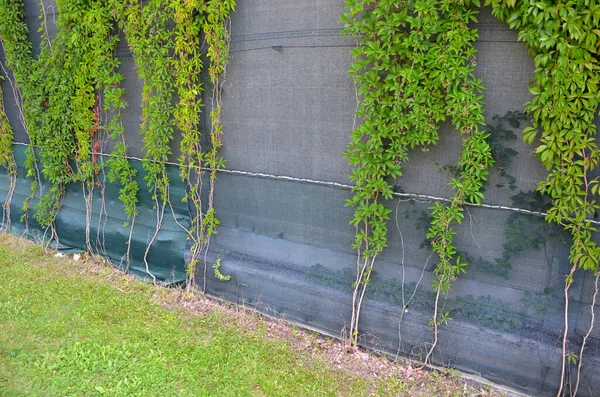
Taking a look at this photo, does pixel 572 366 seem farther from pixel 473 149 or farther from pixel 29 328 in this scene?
pixel 29 328

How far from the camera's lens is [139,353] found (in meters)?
2.83

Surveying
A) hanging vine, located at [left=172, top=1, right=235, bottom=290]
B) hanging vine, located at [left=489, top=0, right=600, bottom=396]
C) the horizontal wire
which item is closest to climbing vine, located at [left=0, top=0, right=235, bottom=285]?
hanging vine, located at [left=172, top=1, right=235, bottom=290]

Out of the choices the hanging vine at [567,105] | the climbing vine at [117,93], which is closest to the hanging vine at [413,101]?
the hanging vine at [567,105]

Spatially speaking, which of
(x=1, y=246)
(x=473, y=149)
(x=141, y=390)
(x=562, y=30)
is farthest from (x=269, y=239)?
(x=1, y=246)

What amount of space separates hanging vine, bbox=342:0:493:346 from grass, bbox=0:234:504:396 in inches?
30.9

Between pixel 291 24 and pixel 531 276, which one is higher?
pixel 291 24

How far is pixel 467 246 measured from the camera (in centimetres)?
254

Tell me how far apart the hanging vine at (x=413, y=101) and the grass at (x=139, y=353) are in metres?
0.78

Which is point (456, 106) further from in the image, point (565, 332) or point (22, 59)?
point (22, 59)

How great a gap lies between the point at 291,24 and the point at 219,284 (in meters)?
1.91

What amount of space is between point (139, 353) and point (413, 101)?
2.12m

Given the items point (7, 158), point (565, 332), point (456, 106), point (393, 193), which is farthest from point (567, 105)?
point (7, 158)

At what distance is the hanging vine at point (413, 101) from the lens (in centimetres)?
231

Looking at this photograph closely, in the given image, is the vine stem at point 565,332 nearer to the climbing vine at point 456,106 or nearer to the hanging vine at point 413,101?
the climbing vine at point 456,106
